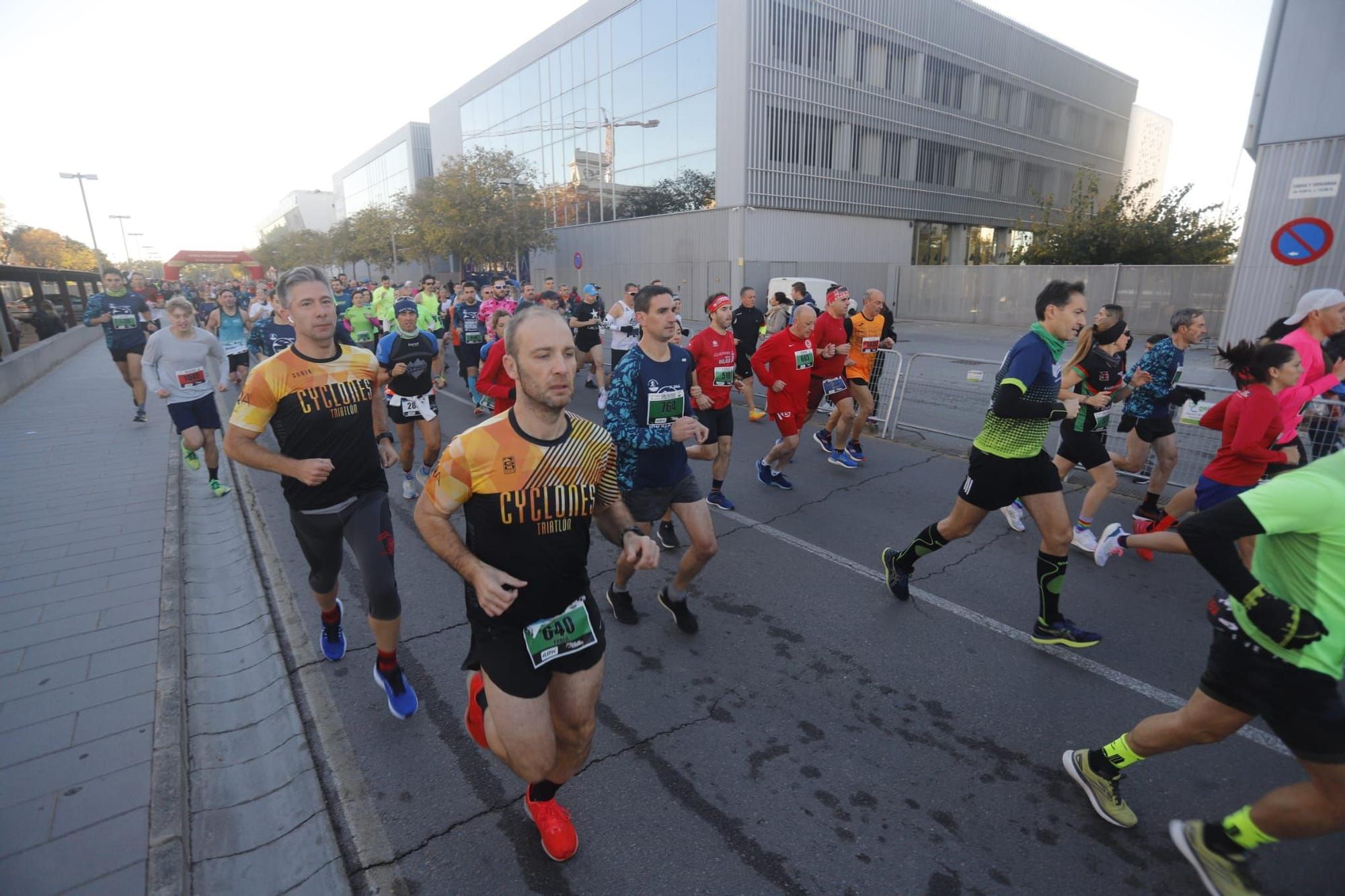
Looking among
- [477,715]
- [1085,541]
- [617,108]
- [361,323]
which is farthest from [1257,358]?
[617,108]

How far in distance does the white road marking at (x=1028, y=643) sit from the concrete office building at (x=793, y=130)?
2461 cm

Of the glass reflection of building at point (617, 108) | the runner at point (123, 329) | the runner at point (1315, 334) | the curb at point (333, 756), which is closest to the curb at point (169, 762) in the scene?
the curb at point (333, 756)

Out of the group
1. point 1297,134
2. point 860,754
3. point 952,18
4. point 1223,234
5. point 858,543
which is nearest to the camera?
point 860,754

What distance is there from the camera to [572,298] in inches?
807

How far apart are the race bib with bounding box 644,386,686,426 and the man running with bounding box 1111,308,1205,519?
13.7 feet

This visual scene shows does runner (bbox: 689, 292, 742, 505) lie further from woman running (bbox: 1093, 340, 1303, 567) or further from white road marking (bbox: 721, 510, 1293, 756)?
woman running (bbox: 1093, 340, 1303, 567)

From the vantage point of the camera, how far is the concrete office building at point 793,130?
2828cm

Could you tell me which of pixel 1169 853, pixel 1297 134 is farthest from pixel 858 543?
pixel 1297 134

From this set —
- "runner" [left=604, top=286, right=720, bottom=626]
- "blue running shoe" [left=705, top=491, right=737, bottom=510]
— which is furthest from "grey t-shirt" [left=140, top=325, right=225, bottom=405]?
"blue running shoe" [left=705, top=491, right=737, bottom=510]

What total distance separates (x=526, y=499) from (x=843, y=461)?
6.37 m

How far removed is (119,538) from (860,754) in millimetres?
6409

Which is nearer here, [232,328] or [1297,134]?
[1297,134]

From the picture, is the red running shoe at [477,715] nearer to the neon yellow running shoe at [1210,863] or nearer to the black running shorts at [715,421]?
the neon yellow running shoe at [1210,863]

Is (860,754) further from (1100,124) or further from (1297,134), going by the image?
(1100,124)
